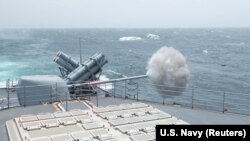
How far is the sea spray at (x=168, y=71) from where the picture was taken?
1262 centimetres

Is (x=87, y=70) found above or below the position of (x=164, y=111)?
above

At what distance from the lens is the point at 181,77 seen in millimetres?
13203

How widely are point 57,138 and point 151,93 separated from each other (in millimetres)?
18302

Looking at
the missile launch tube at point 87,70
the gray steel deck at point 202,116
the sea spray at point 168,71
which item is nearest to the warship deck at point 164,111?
the gray steel deck at point 202,116

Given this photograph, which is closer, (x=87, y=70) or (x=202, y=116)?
(x=202, y=116)

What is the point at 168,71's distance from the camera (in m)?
12.6

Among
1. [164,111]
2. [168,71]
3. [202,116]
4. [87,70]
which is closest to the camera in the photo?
[202,116]

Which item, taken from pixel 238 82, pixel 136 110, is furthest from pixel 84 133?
pixel 238 82

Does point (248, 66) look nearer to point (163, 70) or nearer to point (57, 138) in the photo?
point (163, 70)

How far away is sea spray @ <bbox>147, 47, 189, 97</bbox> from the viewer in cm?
1262

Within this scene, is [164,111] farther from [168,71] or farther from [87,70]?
[87,70]

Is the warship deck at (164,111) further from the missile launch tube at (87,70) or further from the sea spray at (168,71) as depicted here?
the missile launch tube at (87,70)

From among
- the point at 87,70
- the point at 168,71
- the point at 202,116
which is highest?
the point at 168,71

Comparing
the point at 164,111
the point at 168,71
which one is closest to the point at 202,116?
the point at 164,111
